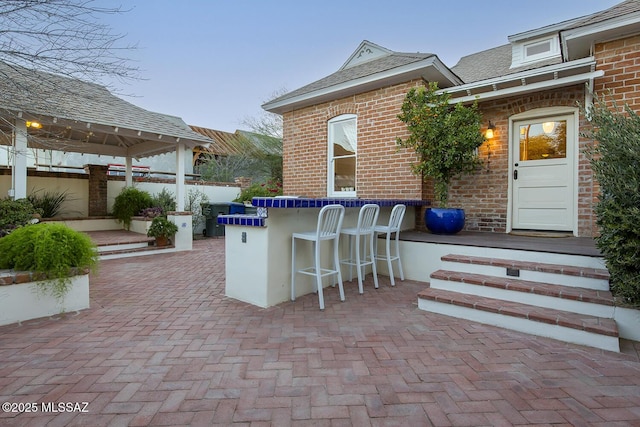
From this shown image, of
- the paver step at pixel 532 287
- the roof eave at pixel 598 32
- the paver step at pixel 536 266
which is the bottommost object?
the paver step at pixel 532 287

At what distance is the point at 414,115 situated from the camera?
536 cm

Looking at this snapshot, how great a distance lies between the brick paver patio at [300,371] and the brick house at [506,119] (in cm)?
315

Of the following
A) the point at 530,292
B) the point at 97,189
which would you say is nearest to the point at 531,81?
the point at 530,292

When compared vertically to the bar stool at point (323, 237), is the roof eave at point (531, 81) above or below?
above

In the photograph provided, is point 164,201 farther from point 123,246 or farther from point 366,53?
point 366,53

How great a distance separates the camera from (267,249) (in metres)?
3.53

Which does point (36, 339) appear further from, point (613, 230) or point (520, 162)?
point (520, 162)

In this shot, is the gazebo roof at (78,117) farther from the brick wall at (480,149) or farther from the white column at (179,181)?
A: the brick wall at (480,149)

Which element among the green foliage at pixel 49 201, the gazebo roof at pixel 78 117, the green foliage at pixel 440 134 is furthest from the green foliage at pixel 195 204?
the green foliage at pixel 440 134

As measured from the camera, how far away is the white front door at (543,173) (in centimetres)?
520

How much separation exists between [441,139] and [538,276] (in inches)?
100

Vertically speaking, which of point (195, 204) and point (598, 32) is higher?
point (598, 32)

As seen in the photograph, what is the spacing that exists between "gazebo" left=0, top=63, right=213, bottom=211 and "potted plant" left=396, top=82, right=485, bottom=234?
4.48 metres

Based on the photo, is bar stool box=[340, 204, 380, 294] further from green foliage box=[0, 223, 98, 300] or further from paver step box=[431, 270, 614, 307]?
green foliage box=[0, 223, 98, 300]
